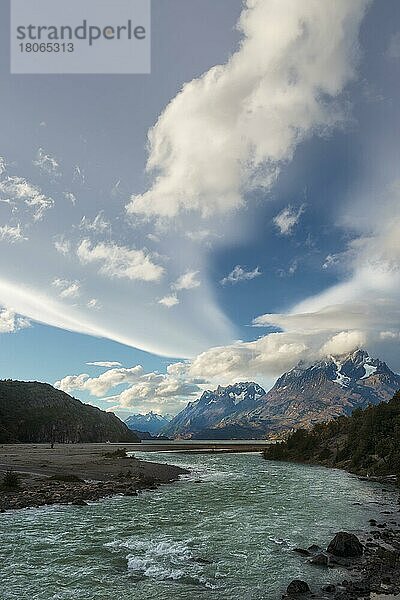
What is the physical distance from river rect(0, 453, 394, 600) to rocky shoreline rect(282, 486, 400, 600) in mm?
1147

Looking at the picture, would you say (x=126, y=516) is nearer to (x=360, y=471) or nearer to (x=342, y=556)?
(x=342, y=556)

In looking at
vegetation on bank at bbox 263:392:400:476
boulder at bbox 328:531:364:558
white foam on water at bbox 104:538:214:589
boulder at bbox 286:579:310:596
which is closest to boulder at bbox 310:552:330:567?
boulder at bbox 328:531:364:558

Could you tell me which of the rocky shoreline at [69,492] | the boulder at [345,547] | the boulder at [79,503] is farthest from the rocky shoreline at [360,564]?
the rocky shoreline at [69,492]

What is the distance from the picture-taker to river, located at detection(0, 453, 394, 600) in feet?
73.0

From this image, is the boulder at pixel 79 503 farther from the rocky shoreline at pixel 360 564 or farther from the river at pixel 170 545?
the rocky shoreline at pixel 360 564

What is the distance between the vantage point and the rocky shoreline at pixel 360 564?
21.4 meters

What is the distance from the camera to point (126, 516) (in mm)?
40000

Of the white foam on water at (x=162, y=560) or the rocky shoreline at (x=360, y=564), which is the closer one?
the rocky shoreline at (x=360, y=564)

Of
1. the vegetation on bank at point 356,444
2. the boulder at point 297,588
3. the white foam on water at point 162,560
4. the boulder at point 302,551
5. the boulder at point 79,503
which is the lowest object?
the vegetation on bank at point 356,444

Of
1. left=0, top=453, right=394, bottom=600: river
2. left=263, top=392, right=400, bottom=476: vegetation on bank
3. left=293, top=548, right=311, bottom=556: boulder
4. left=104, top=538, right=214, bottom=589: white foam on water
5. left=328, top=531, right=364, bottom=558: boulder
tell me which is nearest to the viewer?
left=0, top=453, right=394, bottom=600: river

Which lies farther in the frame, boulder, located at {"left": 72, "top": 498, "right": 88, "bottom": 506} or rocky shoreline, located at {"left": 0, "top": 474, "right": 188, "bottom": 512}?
boulder, located at {"left": 72, "top": 498, "right": 88, "bottom": 506}

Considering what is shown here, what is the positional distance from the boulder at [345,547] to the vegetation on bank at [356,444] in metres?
58.8

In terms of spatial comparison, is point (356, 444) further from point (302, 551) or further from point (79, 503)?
point (302, 551)

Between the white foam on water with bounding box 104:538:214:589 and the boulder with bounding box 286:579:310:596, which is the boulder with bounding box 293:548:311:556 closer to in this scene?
the boulder with bounding box 286:579:310:596
